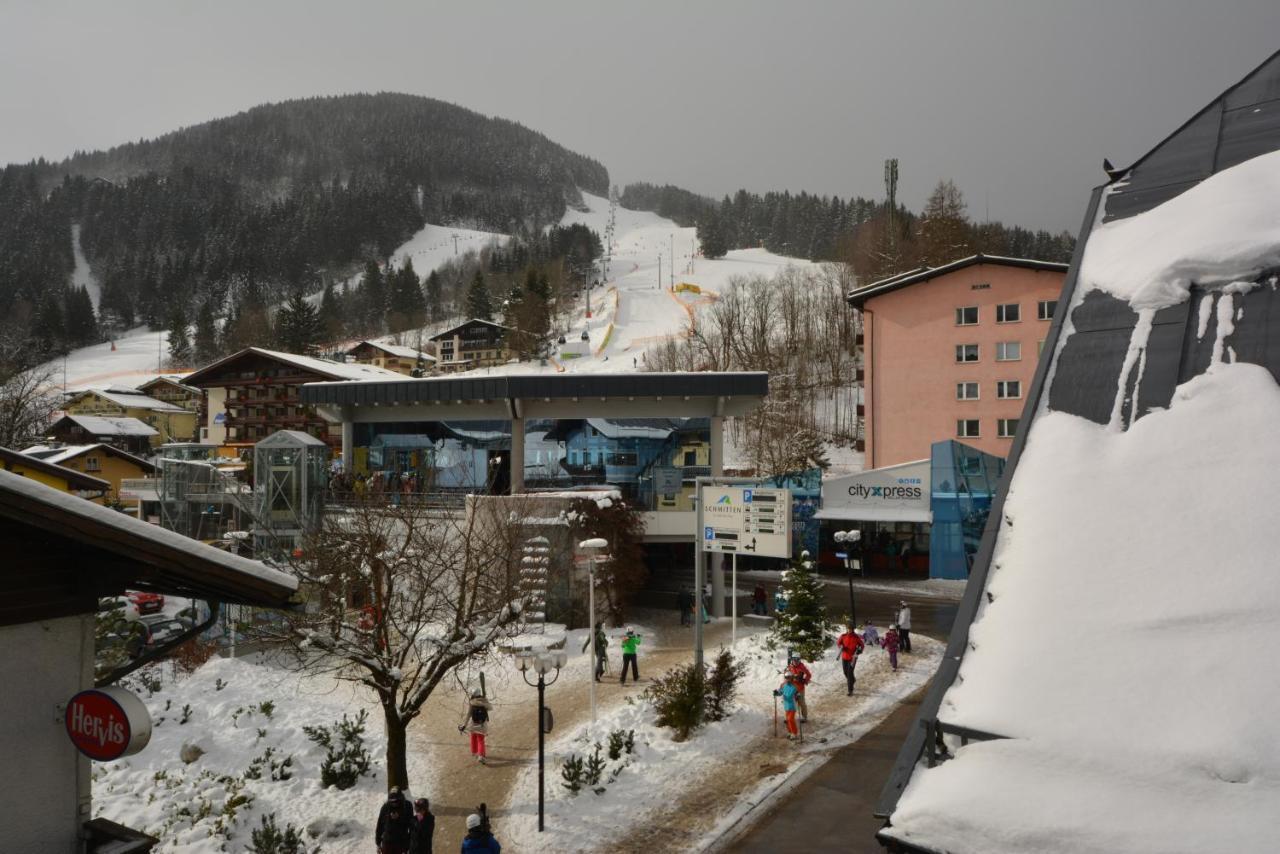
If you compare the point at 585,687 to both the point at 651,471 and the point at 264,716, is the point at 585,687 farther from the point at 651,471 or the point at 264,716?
the point at 651,471

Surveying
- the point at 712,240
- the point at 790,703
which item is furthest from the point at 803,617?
the point at 712,240

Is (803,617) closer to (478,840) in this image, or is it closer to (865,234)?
(478,840)

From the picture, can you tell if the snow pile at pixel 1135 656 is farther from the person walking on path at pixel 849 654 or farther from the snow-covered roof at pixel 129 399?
the snow-covered roof at pixel 129 399

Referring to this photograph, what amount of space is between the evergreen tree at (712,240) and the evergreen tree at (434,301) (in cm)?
5163

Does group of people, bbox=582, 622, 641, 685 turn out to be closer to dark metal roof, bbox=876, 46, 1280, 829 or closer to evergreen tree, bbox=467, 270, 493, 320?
dark metal roof, bbox=876, 46, 1280, 829

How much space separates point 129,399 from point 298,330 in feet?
67.5

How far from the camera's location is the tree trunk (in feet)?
38.5

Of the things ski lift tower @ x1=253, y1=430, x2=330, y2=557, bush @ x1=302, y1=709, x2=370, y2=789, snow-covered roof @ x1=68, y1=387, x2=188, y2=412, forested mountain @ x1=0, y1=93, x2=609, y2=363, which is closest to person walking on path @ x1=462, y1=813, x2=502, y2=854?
bush @ x1=302, y1=709, x2=370, y2=789

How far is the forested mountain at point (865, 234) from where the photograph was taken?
209ft

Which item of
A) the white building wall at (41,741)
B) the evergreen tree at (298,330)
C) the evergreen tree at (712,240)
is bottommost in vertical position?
the white building wall at (41,741)

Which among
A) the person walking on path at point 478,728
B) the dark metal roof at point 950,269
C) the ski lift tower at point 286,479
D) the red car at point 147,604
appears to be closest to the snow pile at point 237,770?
the person walking on path at point 478,728

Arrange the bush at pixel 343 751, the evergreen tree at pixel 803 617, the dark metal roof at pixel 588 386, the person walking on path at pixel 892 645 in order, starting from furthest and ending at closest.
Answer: the dark metal roof at pixel 588 386 → the evergreen tree at pixel 803 617 → the person walking on path at pixel 892 645 → the bush at pixel 343 751

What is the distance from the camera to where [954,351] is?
123 ft

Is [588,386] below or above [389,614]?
above
